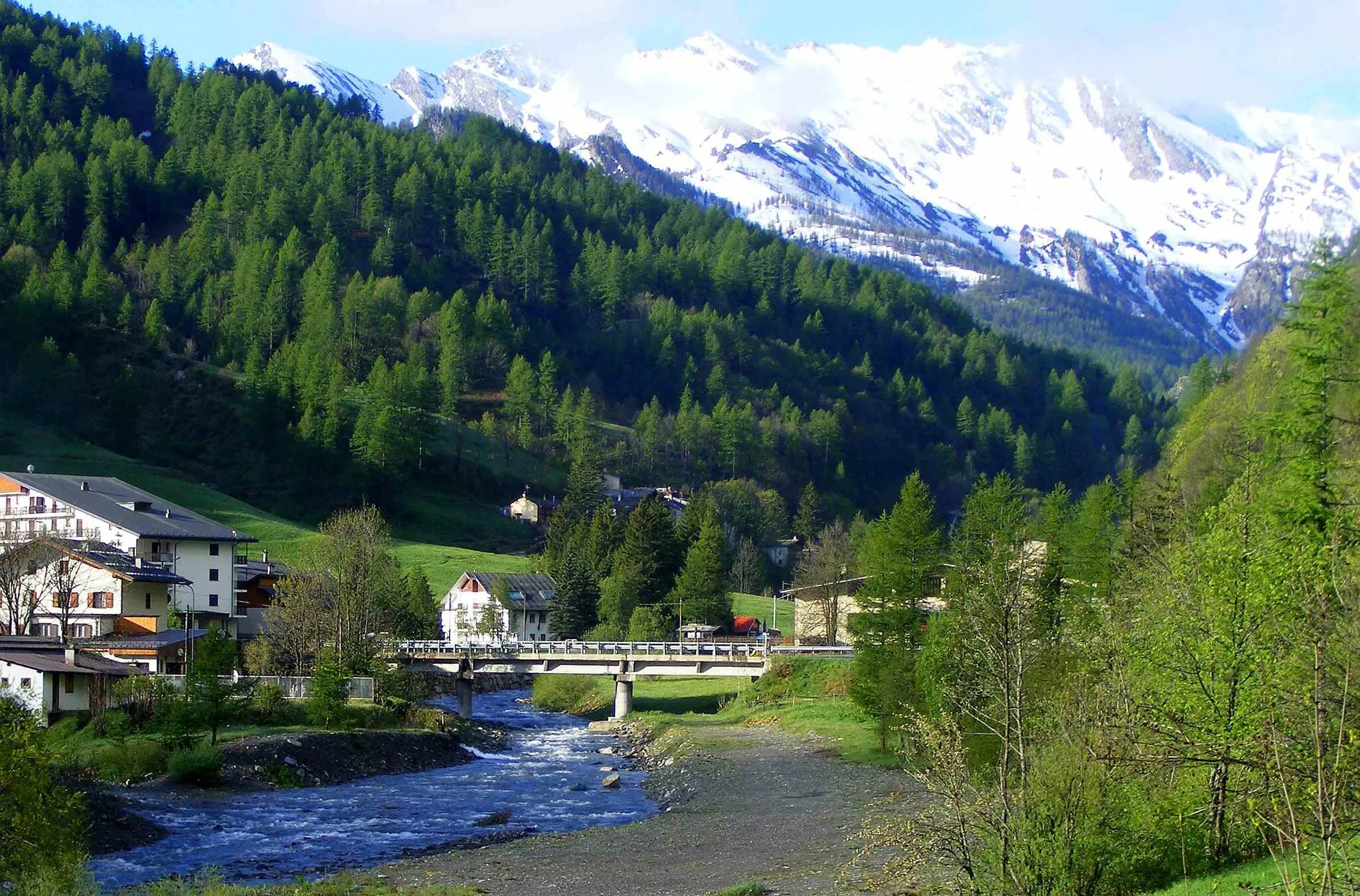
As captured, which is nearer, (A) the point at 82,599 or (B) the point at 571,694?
(A) the point at 82,599

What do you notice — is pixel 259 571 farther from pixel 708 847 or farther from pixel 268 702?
pixel 708 847

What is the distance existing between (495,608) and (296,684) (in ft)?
139

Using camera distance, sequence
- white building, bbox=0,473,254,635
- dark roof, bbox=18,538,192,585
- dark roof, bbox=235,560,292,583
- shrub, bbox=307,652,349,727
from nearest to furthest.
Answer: shrub, bbox=307,652,349,727
dark roof, bbox=18,538,192,585
white building, bbox=0,473,254,635
dark roof, bbox=235,560,292,583

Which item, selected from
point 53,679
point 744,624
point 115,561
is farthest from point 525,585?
point 53,679

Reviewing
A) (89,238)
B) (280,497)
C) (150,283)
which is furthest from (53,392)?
(89,238)

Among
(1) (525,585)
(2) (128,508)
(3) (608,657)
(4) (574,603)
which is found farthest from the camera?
(1) (525,585)

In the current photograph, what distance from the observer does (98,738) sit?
57.1 m

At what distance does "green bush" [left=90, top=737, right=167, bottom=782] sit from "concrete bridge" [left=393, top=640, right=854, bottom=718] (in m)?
28.6

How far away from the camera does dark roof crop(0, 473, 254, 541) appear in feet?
287

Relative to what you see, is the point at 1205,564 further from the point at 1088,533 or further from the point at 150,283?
the point at 150,283

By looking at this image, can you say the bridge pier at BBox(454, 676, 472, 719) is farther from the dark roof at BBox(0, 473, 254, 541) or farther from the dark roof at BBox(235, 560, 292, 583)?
the dark roof at BBox(0, 473, 254, 541)

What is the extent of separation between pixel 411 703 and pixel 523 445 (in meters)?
103

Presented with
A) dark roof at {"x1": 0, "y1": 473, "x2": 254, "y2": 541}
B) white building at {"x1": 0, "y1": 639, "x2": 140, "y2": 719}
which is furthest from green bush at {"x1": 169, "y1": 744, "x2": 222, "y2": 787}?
dark roof at {"x1": 0, "y1": 473, "x2": 254, "y2": 541}

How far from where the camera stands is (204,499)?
13325 centimetres
